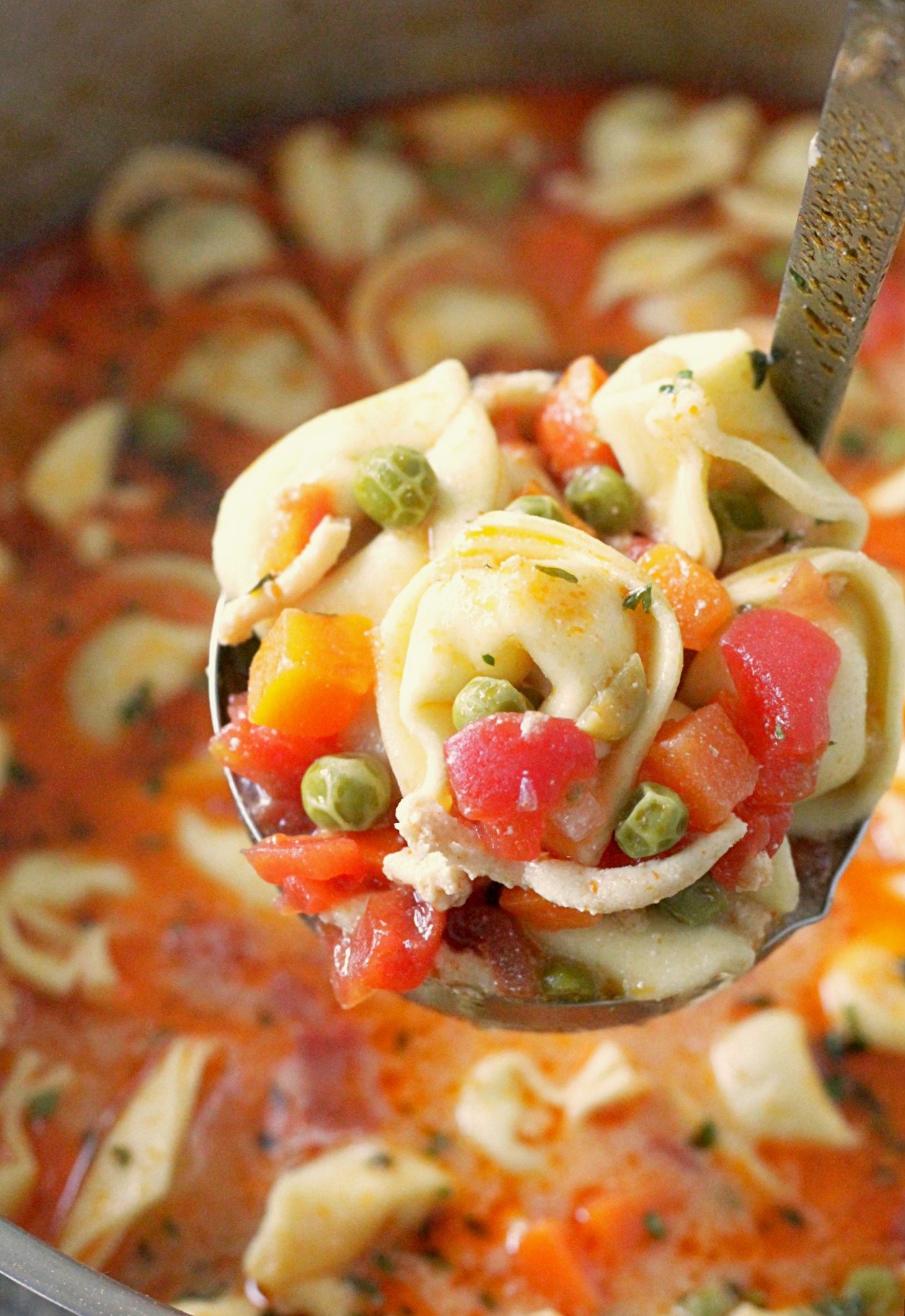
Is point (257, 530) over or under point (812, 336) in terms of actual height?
under

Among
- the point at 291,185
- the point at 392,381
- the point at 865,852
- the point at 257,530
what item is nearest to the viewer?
the point at 257,530

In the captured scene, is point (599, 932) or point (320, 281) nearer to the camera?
point (599, 932)

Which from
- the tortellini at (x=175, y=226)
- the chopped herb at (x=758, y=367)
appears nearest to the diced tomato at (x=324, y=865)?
A: the chopped herb at (x=758, y=367)

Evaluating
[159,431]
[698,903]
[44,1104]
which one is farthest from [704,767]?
[159,431]

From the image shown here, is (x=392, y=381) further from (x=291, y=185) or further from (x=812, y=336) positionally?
(x=812, y=336)

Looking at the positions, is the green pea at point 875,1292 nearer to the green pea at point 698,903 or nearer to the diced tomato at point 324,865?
the green pea at point 698,903

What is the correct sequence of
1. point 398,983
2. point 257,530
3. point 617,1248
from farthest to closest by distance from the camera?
point 617,1248, point 257,530, point 398,983

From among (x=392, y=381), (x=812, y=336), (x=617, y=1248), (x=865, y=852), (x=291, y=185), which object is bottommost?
(x=617, y=1248)

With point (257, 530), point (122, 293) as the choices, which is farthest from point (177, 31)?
point (257, 530)
